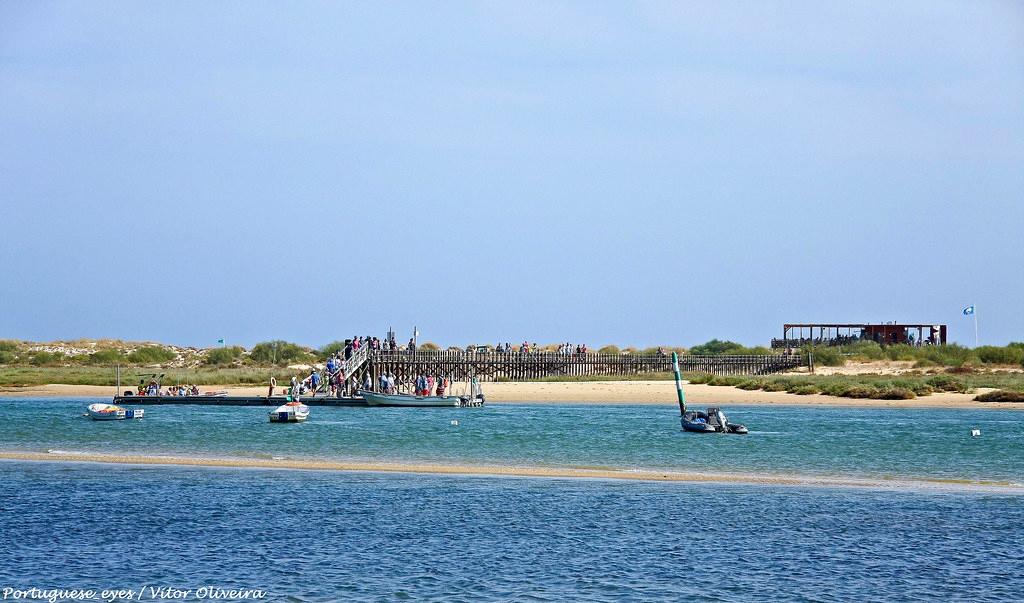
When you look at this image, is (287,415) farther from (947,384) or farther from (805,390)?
(947,384)

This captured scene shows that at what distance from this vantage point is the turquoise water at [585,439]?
33.4 meters

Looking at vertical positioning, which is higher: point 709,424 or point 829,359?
point 829,359

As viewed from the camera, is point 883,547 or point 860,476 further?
point 860,476

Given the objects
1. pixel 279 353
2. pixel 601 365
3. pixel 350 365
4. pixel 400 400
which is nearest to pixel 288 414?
pixel 400 400

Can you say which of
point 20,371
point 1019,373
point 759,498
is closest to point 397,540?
point 759,498

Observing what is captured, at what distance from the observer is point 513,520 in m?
23.3

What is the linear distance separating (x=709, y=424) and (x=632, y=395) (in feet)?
70.7

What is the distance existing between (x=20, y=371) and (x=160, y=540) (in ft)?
243

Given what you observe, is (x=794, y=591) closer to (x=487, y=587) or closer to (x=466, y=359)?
(x=487, y=587)

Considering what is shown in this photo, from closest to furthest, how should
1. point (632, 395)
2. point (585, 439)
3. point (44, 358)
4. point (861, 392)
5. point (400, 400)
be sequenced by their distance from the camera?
point (585, 439), point (861, 392), point (400, 400), point (632, 395), point (44, 358)

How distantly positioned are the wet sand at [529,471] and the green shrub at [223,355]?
66.2 metres

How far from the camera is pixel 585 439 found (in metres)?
40.8

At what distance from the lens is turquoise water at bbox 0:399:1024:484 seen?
33438 millimetres

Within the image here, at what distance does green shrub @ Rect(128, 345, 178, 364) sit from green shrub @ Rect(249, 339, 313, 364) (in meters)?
7.35
